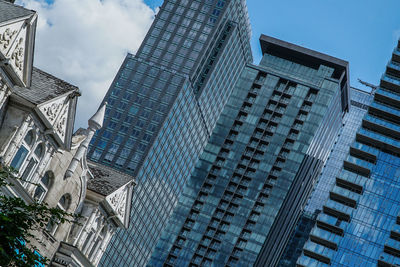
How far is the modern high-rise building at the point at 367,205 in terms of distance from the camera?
122 m

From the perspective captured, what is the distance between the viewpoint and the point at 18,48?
3353cm

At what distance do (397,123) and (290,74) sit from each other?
51.9m

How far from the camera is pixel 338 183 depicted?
12975cm

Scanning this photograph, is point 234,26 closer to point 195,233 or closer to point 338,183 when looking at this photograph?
point 195,233

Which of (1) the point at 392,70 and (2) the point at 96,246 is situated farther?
(1) the point at 392,70

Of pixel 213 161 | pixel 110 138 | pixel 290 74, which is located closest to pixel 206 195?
pixel 213 161

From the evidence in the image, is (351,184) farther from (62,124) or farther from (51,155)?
(62,124)

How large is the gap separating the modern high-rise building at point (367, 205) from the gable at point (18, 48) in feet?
306

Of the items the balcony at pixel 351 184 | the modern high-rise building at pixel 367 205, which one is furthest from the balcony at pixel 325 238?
the balcony at pixel 351 184

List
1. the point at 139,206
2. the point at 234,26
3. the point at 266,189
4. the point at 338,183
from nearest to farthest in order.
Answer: the point at 338,183 < the point at 139,206 < the point at 266,189 < the point at 234,26

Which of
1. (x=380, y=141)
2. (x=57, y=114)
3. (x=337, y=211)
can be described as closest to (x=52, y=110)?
(x=57, y=114)

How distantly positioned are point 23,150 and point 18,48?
524 centimetres

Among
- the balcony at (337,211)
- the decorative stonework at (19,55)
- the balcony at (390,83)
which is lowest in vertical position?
the decorative stonework at (19,55)

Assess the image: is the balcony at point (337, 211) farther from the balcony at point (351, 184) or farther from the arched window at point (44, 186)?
the arched window at point (44, 186)
